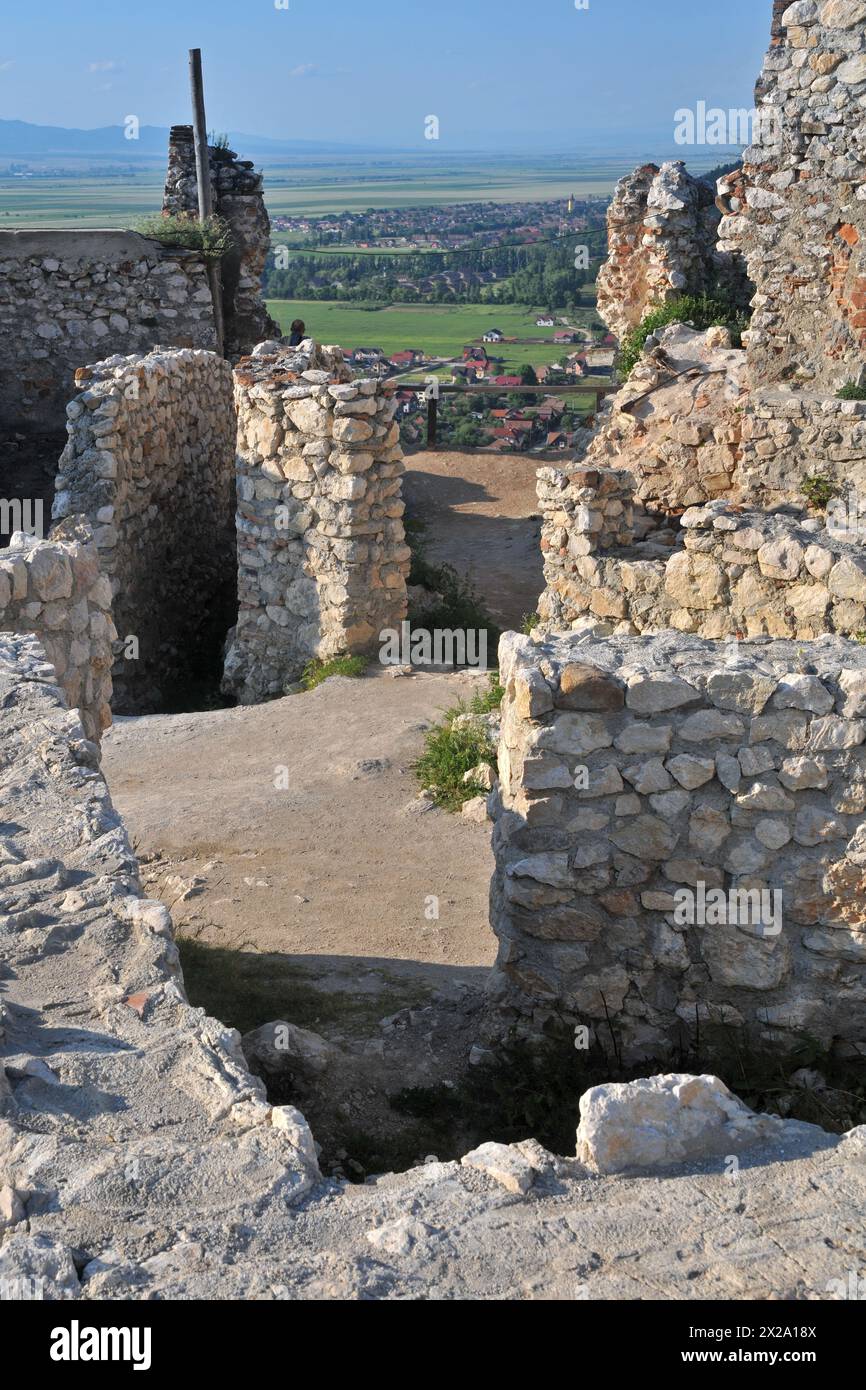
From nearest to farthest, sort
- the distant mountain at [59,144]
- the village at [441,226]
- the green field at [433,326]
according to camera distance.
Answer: the green field at [433,326]
the village at [441,226]
the distant mountain at [59,144]

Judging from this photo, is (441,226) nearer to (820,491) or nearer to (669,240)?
(669,240)

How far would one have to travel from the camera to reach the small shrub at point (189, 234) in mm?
14664

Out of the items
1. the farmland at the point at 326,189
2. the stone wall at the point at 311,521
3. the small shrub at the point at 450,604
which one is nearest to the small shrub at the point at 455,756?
the stone wall at the point at 311,521

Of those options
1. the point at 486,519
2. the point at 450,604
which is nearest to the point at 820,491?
the point at 450,604

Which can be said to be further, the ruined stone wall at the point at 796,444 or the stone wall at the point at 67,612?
the ruined stone wall at the point at 796,444

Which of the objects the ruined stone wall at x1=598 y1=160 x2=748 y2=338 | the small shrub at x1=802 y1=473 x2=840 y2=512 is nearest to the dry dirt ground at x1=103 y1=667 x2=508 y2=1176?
the small shrub at x1=802 y1=473 x2=840 y2=512

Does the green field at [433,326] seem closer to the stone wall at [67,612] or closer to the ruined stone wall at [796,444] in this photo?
the ruined stone wall at [796,444]

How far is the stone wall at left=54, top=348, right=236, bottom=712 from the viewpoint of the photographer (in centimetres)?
974

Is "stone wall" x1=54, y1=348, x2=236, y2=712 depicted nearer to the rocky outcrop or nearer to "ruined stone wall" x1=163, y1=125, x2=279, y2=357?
"ruined stone wall" x1=163, y1=125, x2=279, y2=357

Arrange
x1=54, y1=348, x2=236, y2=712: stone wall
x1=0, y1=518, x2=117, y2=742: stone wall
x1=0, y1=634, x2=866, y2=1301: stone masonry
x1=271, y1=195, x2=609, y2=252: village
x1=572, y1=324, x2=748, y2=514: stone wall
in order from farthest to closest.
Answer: x1=271, y1=195, x2=609, y2=252: village → x1=572, y1=324, x2=748, y2=514: stone wall → x1=54, y1=348, x2=236, y2=712: stone wall → x1=0, y1=518, x2=117, y2=742: stone wall → x1=0, y1=634, x2=866, y2=1301: stone masonry

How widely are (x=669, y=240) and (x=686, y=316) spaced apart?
43.0 inches

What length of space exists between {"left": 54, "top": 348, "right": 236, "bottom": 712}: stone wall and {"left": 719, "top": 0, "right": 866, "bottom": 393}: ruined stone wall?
15.6 feet

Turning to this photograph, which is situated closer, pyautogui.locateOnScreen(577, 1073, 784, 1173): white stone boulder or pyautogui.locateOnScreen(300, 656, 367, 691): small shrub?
pyautogui.locateOnScreen(577, 1073, 784, 1173): white stone boulder

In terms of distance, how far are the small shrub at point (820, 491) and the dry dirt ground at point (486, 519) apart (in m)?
2.84
